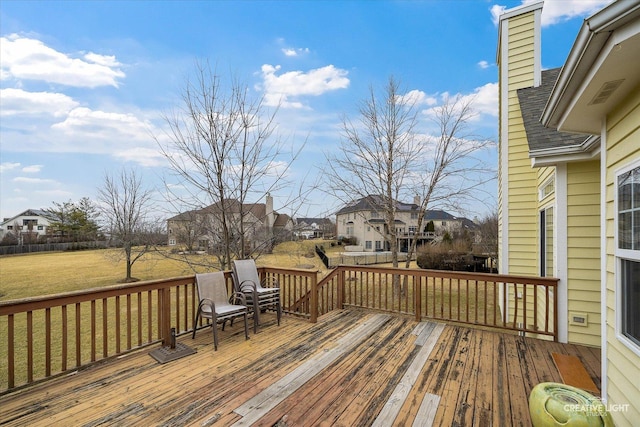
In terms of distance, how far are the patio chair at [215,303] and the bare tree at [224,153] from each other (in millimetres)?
1372

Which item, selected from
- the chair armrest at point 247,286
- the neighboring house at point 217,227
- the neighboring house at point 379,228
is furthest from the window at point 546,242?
the neighboring house at point 379,228

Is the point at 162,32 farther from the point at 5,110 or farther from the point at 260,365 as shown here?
the point at 260,365

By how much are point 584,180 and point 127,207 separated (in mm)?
16510

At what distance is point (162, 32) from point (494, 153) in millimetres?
9922

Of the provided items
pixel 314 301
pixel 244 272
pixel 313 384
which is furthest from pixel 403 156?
pixel 313 384

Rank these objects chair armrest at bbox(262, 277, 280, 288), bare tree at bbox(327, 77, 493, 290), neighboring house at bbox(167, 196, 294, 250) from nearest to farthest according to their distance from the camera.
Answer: chair armrest at bbox(262, 277, 280, 288), neighboring house at bbox(167, 196, 294, 250), bare tree at bbox(327, 77, 493, 290)

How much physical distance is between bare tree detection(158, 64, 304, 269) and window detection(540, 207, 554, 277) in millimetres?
4686

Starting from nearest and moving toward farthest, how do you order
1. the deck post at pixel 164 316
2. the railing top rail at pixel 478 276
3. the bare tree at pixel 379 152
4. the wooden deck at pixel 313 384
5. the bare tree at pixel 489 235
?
1. the wooden deck at pixel 313 384
2. the deck post at pixel 164 316
3. the railing top rail at pixel 478 276
4. the bare tree at pixel 379 152
5. the bare tree at pixel 489 235

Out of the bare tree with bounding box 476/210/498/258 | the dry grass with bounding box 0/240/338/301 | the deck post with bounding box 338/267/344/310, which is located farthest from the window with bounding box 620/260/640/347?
the bare tree with bounding box 476/210/498/258

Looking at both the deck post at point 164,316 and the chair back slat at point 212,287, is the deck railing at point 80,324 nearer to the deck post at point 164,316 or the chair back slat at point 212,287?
the deck post at point 164,316

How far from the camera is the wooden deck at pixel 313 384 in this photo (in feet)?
7.79

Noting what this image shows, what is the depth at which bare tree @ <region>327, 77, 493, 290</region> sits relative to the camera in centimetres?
985

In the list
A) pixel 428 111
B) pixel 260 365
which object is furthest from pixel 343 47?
pixel 260 365

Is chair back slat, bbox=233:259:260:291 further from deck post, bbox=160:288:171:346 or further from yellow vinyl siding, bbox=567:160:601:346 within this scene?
yellow vinyl siding, bbox=567:160:601:346
